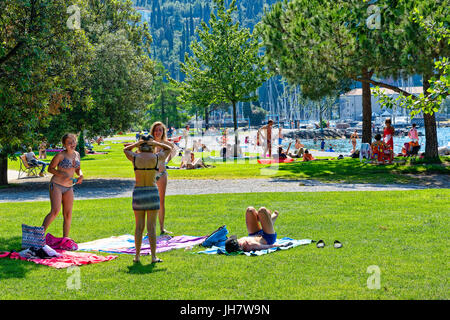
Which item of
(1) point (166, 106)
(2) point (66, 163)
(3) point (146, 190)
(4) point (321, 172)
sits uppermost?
(1) point (166, 106)

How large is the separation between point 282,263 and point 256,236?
4.32ft

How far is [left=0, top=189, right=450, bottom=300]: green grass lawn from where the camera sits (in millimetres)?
6730

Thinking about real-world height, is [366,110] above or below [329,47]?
below

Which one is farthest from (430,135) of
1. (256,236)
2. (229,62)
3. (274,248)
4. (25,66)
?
(25,66)

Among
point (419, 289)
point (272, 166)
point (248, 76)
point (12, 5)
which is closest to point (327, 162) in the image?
point (272, 166)

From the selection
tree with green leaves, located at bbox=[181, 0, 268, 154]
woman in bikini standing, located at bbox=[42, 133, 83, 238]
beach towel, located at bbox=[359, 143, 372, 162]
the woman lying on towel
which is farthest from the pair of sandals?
tree with green leaves, located at bbox=[181, 0, 268, 154]

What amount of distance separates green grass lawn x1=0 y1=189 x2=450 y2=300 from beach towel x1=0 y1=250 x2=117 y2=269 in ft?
0.69

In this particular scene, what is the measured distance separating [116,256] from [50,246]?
1267mm

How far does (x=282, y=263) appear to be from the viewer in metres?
8.18

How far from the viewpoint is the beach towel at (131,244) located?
9672 millimetres

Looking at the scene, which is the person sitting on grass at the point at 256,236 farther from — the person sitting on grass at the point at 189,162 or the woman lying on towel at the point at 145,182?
the person sitting on grass at the point at 189,162

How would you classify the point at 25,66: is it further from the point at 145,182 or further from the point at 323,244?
the point at 323,244

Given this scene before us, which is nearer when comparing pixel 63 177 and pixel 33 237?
pixel 33 237

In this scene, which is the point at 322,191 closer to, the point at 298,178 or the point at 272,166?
the point at 298,178
